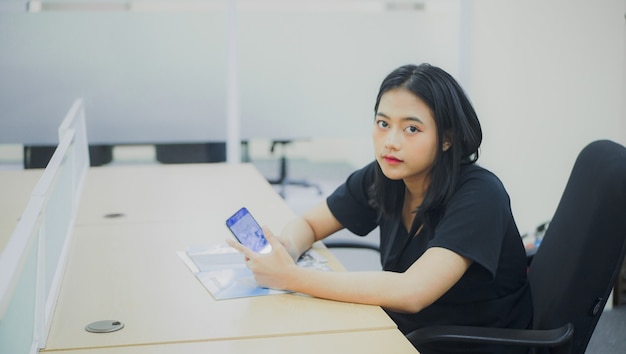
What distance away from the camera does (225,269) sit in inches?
71.6

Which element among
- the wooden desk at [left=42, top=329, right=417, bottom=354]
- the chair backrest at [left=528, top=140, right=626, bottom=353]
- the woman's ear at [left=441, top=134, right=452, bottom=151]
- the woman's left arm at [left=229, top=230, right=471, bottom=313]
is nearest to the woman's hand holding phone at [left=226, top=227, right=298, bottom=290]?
the woman's left arm at [left=229, top=230, right=471, bottom=313]

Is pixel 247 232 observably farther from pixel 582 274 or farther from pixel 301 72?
pixel 301 72

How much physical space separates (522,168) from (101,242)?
234cm

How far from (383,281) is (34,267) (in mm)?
685

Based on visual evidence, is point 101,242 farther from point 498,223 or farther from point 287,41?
point 287,41

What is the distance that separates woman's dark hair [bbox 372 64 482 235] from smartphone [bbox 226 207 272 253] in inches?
14.5

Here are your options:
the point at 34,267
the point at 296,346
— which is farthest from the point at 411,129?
the point at 34,267

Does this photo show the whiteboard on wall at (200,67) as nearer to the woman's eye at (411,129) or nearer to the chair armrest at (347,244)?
the chair armrest at (347,244)

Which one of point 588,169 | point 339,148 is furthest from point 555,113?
point 588,169

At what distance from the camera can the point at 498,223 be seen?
166 centimetres

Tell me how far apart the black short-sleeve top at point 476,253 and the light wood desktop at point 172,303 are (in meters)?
0.19

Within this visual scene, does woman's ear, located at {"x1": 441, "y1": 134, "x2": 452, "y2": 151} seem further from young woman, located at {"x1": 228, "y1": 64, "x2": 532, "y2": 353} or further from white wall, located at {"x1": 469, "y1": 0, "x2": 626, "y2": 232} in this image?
white wall, located at {"x1": 469, "y1": 0, "x2": 626, "y2": 232}

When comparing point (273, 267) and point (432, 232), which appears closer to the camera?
point (273, 267)

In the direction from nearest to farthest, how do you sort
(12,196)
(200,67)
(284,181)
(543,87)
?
1. (12,196)
2. (543,87)
3. (200,67)
4. (284,181)
